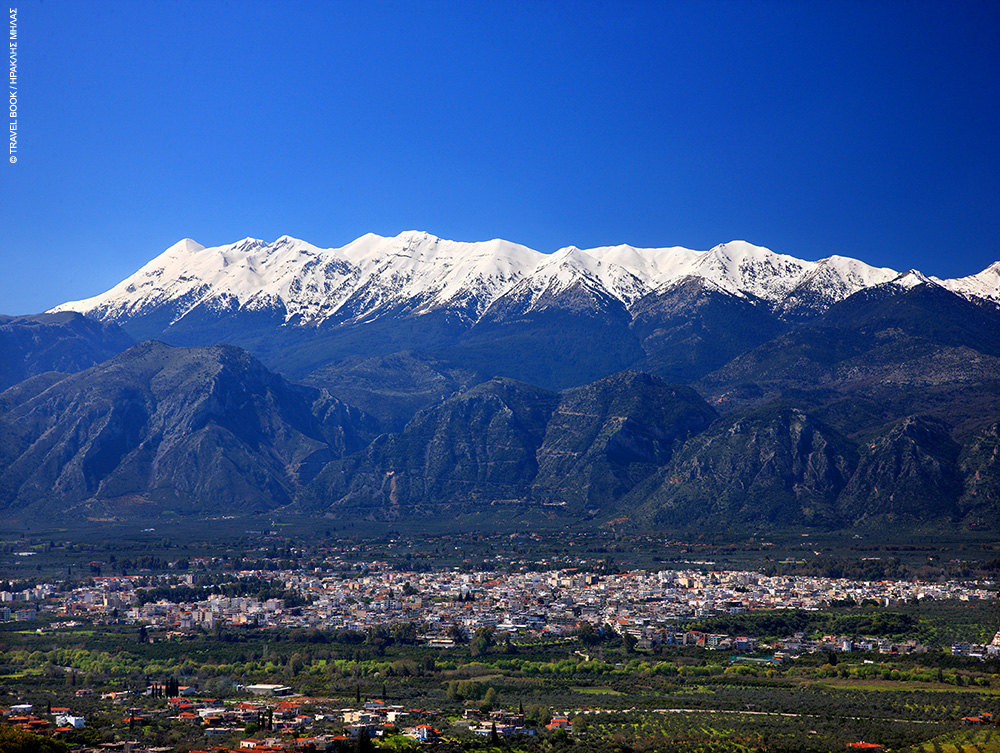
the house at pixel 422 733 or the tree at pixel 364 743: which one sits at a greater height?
the tree at pixel 364 743

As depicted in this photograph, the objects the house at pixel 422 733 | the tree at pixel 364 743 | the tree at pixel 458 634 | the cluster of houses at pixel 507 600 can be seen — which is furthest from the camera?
the cluster of houses at pixel 507 600

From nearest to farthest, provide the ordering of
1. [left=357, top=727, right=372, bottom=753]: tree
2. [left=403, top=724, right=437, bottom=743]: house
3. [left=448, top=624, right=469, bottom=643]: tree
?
1. [left=357, top=727, right=372, bottom=753]: tree
2. [left=403, top=724, right=437, bottom=743]: house
3. [left=448, top=624, right=469, bottom=643]: tree

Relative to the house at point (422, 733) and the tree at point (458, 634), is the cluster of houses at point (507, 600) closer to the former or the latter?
the tree at point (458, 634)

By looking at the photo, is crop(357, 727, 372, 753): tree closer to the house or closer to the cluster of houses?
the house

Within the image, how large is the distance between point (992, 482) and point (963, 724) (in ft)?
396

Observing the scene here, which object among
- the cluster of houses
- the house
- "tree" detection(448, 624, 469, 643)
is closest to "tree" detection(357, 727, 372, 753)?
the house

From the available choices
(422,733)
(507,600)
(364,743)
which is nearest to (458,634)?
(507,600)

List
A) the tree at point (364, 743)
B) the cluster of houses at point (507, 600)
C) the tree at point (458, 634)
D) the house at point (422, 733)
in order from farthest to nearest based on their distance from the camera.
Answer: the cluster of houses at point (507, 600) < the tree at point (458, 634) < the house at point (422, 733) < the tree at point (364, 743)

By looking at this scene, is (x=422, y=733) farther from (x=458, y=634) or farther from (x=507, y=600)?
(x=507, y=600)

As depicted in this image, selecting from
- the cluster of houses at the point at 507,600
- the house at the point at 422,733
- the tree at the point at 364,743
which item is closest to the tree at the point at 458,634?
the cluster of houses at the point at 507,600

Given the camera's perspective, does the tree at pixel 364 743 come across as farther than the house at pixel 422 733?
No

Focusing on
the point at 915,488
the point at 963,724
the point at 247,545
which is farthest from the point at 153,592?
the point at 915,488

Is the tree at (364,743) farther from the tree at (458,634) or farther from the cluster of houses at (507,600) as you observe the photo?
the tree at (458,634)

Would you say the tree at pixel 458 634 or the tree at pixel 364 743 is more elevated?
the tree at pixel 364 743
